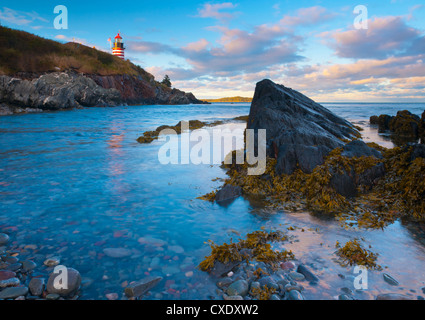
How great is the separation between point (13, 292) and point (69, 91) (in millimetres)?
47092

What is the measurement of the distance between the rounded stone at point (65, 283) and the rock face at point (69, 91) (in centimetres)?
3740

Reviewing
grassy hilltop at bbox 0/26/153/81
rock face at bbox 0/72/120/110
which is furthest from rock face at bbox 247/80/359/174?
grassy hilltop at bbox 0/26/153/81

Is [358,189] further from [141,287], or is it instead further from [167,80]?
[167,80]

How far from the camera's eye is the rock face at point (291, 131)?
6.54 metres

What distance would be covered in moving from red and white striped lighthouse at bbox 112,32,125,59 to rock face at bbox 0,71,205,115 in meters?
14.0

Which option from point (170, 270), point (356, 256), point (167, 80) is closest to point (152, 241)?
point (170, 270)

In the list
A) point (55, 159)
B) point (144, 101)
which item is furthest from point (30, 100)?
point (144, 101)

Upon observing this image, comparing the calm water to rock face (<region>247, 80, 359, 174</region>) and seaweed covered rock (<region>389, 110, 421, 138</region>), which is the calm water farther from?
seaweed covered rock (<region>389, 110, 421, 138</region>)

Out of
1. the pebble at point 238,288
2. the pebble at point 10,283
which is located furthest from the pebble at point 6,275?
the pebble at point 238,288

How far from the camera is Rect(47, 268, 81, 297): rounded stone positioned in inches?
106

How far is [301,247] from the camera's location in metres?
3.68
